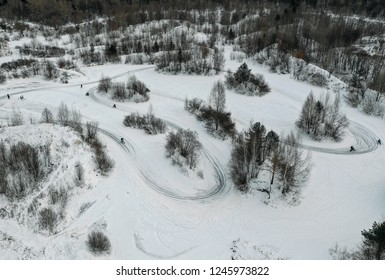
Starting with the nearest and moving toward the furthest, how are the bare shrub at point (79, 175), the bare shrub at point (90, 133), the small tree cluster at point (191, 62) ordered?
the bare shrub at point (79, 175) → the bare shrub at point (90, 133) → the small tree cluster at point (191, 62)

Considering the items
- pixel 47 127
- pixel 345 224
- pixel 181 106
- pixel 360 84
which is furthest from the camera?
pixel 360 84

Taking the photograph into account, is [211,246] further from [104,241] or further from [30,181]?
[30,181]

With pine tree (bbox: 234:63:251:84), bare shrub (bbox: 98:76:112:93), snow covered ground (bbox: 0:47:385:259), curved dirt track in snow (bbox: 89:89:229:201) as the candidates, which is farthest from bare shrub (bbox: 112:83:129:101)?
curved dirt track in snow (bbox: 89:89:229:201)

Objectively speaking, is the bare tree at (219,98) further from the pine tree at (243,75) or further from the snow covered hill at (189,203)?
the pine tree at (243,75)

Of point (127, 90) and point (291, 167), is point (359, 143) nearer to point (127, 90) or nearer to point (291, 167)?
point (291, 167)

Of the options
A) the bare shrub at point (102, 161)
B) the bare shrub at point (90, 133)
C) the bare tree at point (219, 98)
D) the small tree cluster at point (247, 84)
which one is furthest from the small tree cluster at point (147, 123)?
the small tree cluster at point (247, 84)

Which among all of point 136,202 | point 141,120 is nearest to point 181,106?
point 141,120
